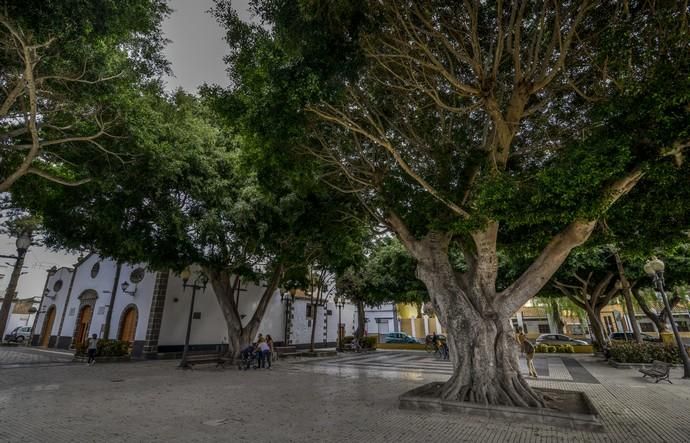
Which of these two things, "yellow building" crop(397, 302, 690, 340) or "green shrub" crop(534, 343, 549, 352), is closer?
"green shrub" crop(534, 343, 549, 352)

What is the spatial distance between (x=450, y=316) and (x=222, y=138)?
37.2ft

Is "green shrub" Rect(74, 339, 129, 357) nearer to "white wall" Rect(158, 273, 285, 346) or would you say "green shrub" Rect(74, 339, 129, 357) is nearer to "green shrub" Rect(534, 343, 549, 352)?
"white wall" Rect(158, 273, 285, 346)

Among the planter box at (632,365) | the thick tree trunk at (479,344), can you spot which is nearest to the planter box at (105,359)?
the thick tree trunk at (479,344)

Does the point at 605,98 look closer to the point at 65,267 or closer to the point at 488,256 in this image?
the point at 488,256

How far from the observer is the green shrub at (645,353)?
14023mm

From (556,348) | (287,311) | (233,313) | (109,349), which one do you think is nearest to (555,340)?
(556,348)

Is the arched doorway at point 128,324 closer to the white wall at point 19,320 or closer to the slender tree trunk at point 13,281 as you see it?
the slender tree trunk at point 13,281

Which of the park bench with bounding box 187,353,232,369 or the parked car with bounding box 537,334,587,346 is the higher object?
the parked car with bounding box 537,334,587,346

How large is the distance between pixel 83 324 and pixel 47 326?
6.02 meters

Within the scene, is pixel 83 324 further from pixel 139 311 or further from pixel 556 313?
pixel 556 313

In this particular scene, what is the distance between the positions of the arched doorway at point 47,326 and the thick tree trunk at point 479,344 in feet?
101

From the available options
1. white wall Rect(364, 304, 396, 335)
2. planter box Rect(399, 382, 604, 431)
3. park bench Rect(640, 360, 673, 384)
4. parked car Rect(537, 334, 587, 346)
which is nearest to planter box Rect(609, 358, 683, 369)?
park bench Rect(640, 360, 673, 384)

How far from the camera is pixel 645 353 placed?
14242mm

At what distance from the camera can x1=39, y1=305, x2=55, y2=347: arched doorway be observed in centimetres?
2564
